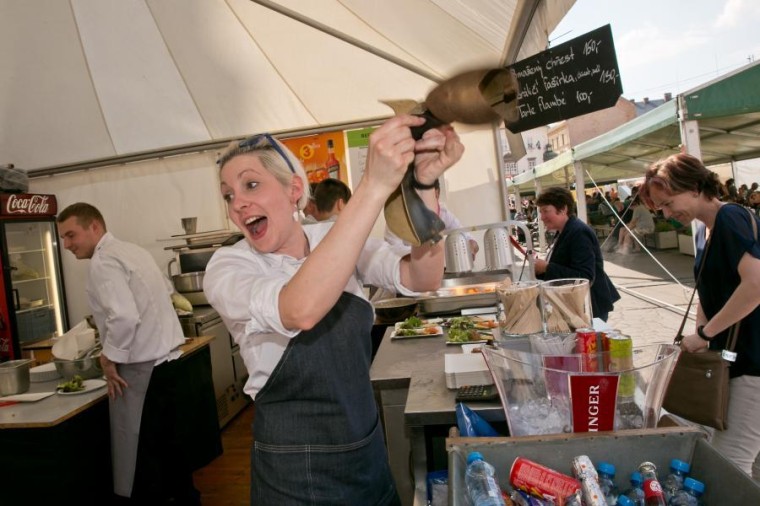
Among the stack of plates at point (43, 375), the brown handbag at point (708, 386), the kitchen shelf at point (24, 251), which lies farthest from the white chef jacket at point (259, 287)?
the kitchen shelf at point (24, 251)

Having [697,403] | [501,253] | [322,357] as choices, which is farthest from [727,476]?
[501,253]

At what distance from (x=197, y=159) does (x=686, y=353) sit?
5.01 metres

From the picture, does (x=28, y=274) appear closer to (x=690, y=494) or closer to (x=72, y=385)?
(x=72, y=385)

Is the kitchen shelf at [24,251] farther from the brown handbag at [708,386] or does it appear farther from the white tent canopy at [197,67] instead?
the brown handbag at [708,386]

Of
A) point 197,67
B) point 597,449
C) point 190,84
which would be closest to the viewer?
point 597,449

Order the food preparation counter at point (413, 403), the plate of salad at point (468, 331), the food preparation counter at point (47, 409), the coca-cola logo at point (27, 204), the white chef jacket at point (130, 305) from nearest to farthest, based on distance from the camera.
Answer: the food preparation counter at point (413, 403), the plate of salad at point (468, 331), the food preparation counter at point (47, 409), the white chef jacket at point (130, 305), the coca-cola logo at point (27, 204)

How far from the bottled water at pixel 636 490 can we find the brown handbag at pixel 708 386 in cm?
132

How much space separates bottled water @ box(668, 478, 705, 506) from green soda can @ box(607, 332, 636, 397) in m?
0.21

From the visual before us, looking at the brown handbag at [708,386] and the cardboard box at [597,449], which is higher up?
the cardboard box at [597,449]

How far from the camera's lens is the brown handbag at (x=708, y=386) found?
6.78 feet

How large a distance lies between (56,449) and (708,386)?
10.6ft

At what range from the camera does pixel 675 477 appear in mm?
952

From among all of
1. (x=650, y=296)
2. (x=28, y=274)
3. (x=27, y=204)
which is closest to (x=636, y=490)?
(x=27, y=204)

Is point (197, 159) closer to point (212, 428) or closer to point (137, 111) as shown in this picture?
point (137, 111)
